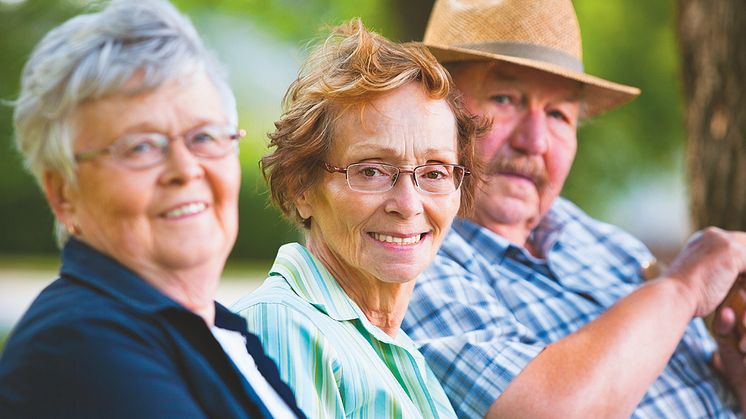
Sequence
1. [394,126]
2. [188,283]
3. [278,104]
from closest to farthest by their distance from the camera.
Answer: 1. [188,283]
2. [394,126]
3. [278,104]

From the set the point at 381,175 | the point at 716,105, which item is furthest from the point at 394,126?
the point at 716,105

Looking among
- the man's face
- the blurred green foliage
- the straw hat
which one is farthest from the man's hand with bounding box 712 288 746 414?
Result: the blurred green foliage

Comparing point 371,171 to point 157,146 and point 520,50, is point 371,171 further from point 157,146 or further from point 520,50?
point 520,50

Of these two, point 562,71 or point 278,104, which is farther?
point 278,104

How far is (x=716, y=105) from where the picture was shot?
4328mm

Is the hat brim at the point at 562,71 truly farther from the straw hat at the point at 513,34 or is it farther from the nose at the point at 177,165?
the nose at the point at 177,165

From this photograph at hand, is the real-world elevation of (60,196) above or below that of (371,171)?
above

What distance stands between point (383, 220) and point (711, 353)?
5.06 feet

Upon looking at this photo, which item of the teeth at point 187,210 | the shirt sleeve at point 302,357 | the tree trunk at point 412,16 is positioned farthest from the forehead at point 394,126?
the tree trunk at point 412,16

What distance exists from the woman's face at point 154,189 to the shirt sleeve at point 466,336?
1.05 metres

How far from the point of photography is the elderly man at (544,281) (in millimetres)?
2486

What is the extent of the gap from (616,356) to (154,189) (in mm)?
1460

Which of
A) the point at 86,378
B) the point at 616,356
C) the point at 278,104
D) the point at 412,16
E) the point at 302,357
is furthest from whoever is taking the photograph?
the point at 278,104

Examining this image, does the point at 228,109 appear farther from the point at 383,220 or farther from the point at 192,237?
the point at 383,220
